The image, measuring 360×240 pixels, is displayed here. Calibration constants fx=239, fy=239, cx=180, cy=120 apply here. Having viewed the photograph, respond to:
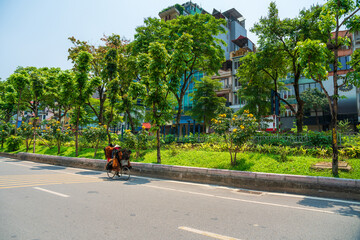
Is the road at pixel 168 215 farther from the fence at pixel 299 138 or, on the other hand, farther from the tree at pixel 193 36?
the tree at pixel 193 36

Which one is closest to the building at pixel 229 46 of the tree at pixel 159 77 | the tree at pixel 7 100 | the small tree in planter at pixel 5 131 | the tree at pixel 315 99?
the tree at pixel 315 99

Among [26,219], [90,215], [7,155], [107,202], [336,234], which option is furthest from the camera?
[7,155]

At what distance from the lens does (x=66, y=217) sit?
4.88 meters

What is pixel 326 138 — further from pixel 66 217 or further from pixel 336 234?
pixel 66 217

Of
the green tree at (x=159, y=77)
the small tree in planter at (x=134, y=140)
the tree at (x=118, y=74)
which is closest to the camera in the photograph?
the green tree at (x=159, y=77)

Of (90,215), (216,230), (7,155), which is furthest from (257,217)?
(7,155)

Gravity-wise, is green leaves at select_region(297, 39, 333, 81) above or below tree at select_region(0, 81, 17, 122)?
below

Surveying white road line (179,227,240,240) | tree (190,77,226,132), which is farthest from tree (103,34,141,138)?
white road line (179,227,240,240)

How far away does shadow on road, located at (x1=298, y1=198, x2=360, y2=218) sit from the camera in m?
5.53

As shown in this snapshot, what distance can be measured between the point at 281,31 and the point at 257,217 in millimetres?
15629

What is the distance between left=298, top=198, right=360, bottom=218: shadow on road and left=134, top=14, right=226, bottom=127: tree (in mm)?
12909

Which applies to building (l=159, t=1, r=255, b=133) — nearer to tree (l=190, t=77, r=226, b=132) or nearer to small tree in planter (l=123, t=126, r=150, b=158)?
tree (l=190, t=77, r=226, b=132)

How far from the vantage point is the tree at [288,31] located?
1631cm

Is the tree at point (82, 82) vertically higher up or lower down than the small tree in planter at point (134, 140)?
higher up
